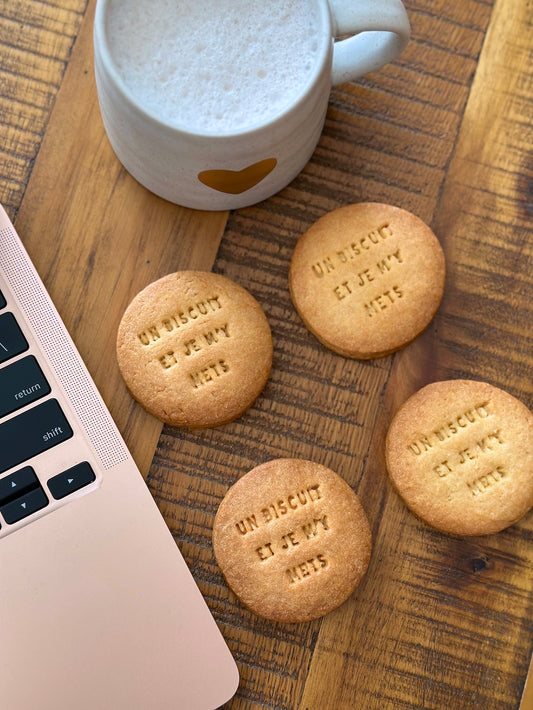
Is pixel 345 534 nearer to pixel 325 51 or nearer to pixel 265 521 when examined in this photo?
pixel 265 521

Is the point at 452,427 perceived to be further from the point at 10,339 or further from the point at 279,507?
the point at 10,339

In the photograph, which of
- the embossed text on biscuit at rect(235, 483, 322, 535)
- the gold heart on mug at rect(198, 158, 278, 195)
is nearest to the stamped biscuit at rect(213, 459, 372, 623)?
the embossed text on biscuit at rect(235, 483, 322, 535)

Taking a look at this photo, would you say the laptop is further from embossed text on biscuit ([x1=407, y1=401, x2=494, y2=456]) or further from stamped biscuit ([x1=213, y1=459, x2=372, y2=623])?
embossed text on biscuit ([x1=407, y1=401, x2=494, y2=456])

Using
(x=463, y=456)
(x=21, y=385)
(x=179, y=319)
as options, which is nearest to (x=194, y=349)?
(x=179, y=319)

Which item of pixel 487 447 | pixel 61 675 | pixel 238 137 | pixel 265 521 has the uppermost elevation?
pixel 238 137

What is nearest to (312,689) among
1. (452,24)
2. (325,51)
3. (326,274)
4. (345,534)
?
(345,534)
